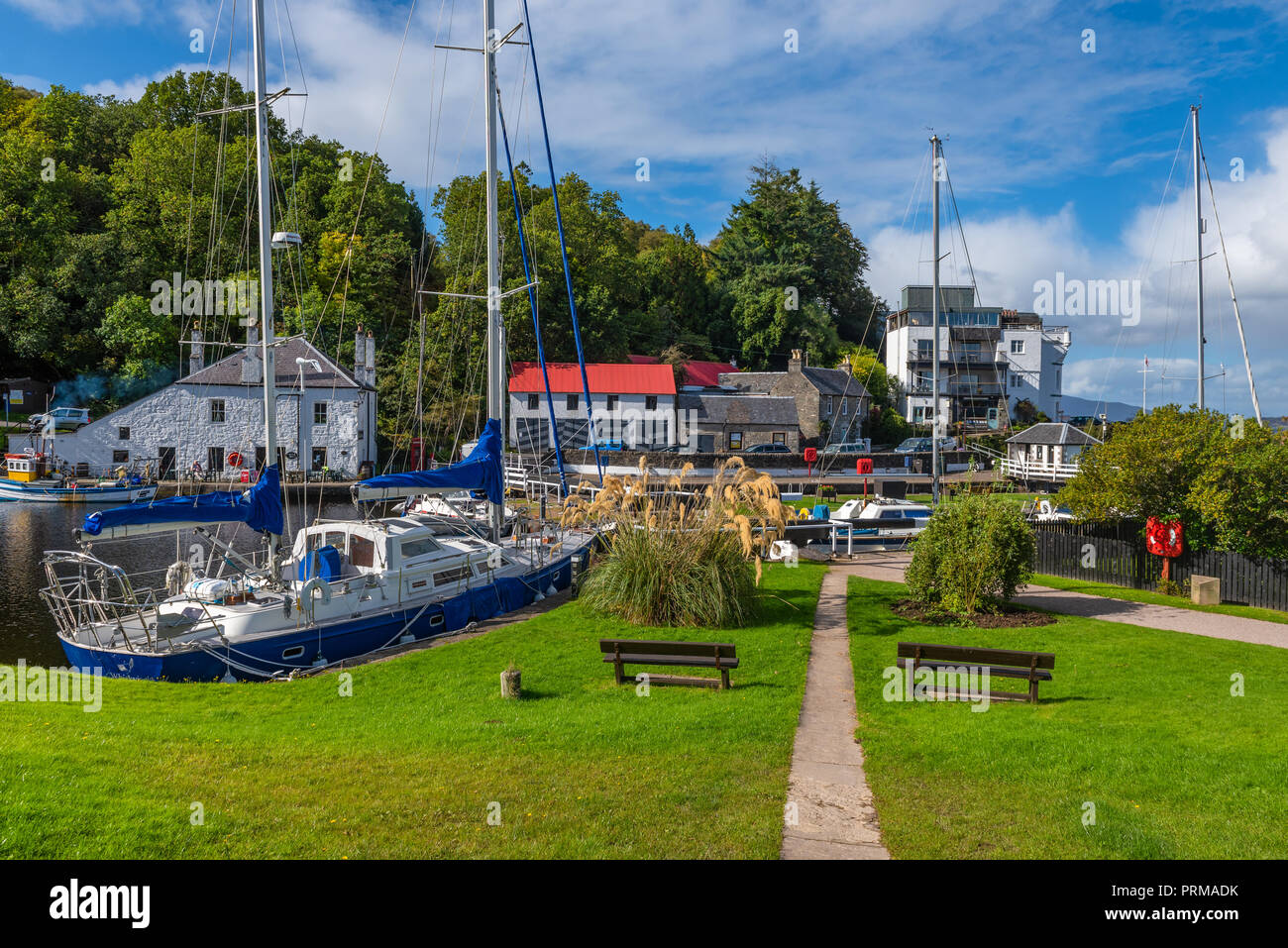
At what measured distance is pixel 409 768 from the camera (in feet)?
29.5

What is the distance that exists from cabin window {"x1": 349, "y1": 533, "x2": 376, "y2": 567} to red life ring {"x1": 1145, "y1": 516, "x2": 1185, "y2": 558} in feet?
66.6

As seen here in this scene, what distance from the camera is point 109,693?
12898mm

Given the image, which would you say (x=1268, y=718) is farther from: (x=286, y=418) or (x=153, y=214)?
(x=153, y=214)

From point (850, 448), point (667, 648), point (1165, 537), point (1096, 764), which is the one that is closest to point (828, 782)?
point (1096, 764)

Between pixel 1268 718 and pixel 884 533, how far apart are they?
754 inches

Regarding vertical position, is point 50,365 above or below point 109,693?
above

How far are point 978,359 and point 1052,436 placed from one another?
96.4ft

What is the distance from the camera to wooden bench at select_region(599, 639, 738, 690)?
12.8m

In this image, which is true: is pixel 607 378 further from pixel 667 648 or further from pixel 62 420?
pixel 667 648

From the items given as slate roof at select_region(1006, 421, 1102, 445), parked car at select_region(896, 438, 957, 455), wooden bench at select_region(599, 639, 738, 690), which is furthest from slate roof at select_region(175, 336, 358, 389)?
slate roof at select_region(1006, 421, 1102, 445)

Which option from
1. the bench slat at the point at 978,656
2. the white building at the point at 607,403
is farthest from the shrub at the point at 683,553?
the white building at the point at 607,403

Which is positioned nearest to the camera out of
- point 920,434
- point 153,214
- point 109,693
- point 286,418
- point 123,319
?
point 109,693
